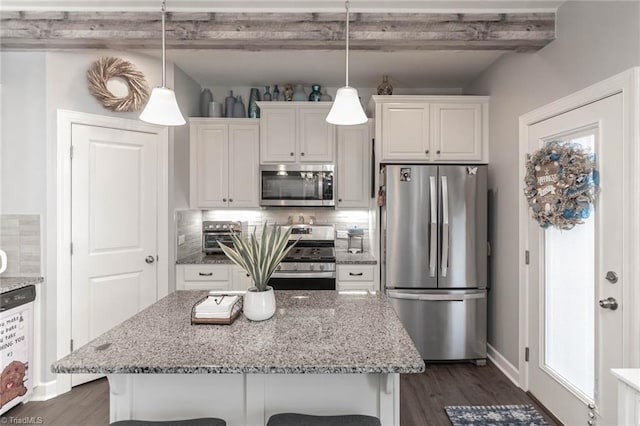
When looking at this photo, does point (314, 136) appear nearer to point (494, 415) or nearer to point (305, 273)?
point (305, 273)

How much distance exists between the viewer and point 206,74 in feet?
11.6

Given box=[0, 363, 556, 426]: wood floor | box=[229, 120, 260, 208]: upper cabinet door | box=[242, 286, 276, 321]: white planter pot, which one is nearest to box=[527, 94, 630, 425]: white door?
box=[0, 363, 556, 426]: wood floor

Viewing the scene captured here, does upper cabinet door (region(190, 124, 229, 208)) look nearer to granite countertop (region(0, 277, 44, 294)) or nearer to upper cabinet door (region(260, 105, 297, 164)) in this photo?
upper cabinet door (region(260, 105, 297, 164))

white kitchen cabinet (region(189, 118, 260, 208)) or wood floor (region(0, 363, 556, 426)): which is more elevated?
white kitchen cabinet (region(189, 118, 260, 208))

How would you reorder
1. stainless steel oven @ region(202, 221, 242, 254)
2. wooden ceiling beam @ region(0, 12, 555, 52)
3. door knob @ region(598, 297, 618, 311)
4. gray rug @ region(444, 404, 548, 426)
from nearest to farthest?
door knob @ region(598, 297, 618, 311) < gray rug @ region(444, 404, 548, 426) < wooden ceiling beam @ region(0, 12, 555, 52) < stainless steel oven @ region(202, 221, 242, 254)

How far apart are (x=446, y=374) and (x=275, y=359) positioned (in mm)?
2254

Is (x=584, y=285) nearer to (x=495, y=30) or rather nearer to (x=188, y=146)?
(x=495, y=30)

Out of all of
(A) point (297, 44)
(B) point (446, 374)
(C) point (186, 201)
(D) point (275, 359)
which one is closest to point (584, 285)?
(B) point (446, 374)

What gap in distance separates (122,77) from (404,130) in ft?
8.13

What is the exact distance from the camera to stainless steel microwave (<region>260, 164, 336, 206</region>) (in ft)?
11.4

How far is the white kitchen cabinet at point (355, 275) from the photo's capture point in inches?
128

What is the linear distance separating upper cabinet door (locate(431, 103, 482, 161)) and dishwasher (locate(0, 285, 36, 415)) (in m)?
3.47

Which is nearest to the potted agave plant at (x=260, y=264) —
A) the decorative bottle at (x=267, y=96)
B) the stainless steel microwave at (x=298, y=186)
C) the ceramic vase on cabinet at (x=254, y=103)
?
the stainless steel microwave at (x=298, y=186)

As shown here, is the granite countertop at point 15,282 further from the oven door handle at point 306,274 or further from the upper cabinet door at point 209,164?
the oven door handle at point 306,274
